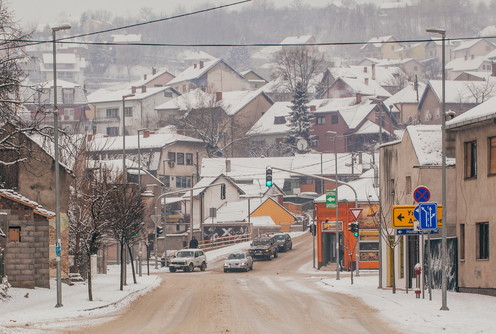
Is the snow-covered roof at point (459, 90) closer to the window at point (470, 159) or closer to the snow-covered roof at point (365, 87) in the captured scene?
the snow-covered roof at point (365, 87)

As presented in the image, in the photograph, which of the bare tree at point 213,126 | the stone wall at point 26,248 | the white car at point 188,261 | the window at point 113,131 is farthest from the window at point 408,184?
the window at point 113,131

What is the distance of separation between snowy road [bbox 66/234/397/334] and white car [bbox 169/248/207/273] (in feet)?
69.0

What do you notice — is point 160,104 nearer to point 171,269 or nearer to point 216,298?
point 171,269

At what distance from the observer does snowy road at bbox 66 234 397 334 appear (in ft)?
99.3

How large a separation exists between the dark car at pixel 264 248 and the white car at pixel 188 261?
830 cm

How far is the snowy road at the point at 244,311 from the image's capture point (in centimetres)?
3028

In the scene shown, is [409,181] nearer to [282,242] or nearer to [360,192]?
[360,192]

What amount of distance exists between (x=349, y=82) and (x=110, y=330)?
153778mm

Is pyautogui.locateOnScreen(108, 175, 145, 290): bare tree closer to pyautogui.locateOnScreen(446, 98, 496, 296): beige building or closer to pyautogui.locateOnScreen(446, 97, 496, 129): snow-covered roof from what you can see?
pyautogui.locateOnScreen(446, 98, 496, 296): beige building

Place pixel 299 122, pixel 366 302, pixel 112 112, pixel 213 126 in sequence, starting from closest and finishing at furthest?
1. pixel 366 302
2. pixel 299 122
3. pixel 213 126
4. pixel 112 112

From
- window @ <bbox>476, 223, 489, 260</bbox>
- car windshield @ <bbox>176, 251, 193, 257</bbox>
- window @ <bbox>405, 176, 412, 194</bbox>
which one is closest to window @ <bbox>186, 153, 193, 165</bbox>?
car windshield @ <bbox>176, 251, 193, 257</bbox>

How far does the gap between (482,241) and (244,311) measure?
10.0m

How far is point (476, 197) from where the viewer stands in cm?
4116

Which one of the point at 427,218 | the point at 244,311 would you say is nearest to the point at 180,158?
the point at 244,311
